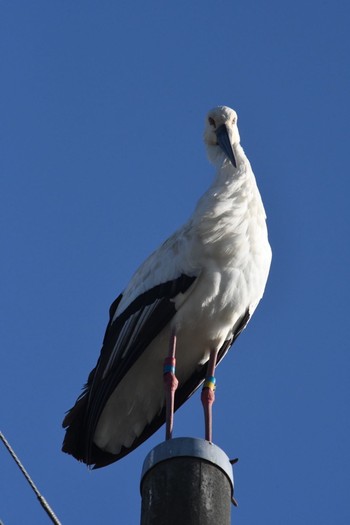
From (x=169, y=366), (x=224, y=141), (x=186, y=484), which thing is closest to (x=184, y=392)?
(x=169, y=366)

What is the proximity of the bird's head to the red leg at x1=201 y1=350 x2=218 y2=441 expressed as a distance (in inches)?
92.1

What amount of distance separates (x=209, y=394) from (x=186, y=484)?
3.48 m

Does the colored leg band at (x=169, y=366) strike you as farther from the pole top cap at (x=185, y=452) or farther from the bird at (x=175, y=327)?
the pole top cap at (x=185, y=452)

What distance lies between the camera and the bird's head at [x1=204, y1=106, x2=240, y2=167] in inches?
489

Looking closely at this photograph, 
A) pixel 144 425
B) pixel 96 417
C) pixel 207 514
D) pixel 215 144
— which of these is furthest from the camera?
pixel 215 144

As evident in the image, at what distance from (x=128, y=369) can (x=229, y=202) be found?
1780mm

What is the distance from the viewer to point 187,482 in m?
7.19

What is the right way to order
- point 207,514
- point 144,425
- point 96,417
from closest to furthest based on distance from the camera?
point 207,514
point 96,417
point 144,425

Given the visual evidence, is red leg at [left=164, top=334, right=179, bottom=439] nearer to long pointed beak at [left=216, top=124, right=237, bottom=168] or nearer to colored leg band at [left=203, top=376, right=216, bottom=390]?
colored leg band at [left=203, top=376, right=216, bottom=390]

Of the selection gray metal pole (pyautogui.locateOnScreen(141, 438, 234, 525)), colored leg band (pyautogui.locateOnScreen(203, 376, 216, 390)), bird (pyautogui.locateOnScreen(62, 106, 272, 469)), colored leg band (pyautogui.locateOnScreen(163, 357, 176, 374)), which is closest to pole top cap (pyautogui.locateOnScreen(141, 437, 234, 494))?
gray metal pole (pyautogui.locateOnScreen(141, 438, 234, 525))

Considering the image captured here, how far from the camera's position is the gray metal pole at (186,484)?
6918 mm

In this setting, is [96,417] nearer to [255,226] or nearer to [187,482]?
[255,226]

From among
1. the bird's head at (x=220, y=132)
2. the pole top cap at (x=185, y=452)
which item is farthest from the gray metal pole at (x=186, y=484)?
the bird's head at (x=220, y=132)

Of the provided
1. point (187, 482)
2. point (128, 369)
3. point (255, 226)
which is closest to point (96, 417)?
point (128, 369)
